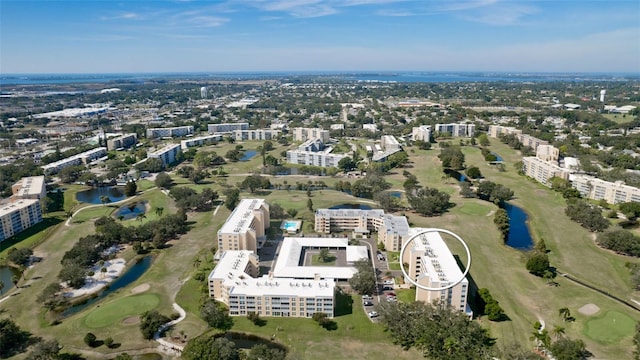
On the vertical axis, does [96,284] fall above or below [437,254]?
below

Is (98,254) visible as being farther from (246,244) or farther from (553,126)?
(553,126)

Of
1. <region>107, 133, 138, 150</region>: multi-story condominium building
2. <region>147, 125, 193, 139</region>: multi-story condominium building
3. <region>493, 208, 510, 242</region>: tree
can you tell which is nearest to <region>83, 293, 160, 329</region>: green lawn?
<region>493, 208, 510, 242</region>: tree

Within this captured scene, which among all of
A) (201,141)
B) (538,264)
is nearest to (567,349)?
(538,264)

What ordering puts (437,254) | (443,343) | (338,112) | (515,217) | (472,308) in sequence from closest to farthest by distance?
1. (443,343)
2. (472,308)
3. (437,254)
4. (515,217)
5. (338,112)

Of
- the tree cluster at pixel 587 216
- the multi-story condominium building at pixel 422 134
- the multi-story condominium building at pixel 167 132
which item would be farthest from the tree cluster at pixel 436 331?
the multi-story condominium building at pixel 167 132

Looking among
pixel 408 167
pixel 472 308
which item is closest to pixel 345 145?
pixel 408 167

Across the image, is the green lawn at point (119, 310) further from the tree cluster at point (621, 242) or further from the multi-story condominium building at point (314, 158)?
the multi-story condominium building at point (314, 158)
